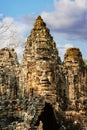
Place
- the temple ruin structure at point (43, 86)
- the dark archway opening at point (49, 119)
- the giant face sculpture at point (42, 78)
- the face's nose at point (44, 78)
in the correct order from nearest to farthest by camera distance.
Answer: the temple ruin structure at point (43, 86) < the dark archway opening at point (49, 119) < the giant face sculpture at point (42, 78) < the face's nose at point (44, 78)

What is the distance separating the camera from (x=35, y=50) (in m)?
46.1

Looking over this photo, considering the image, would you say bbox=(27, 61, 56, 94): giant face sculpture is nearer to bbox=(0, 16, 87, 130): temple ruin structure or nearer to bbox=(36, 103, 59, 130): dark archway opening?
bbox=(0, 16, 87, 130): temple ruin structure

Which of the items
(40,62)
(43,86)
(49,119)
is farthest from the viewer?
(40,62)

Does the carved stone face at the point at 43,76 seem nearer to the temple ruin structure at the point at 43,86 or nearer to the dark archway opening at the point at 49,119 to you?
the temple ruin structure at the point at 43,86

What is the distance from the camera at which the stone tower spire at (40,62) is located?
1762 inches

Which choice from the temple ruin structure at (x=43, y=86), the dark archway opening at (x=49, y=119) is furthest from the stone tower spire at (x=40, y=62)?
the dark archway opening at (x=49, y=119)

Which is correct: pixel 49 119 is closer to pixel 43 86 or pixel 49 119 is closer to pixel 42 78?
pixel 43 86

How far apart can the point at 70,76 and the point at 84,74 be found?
2.76 m

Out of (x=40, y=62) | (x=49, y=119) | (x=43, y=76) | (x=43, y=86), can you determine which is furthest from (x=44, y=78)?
(x=49, y=119)

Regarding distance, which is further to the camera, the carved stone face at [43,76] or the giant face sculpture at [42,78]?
the carved stone face at [43,76]

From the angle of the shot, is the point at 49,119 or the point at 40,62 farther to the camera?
the point at 40,62

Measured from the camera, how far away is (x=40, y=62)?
45219 millimetres

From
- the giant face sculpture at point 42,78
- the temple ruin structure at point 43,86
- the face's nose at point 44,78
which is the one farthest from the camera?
the face's nose at point 44,78

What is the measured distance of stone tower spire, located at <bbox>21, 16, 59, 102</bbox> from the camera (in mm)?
44759
